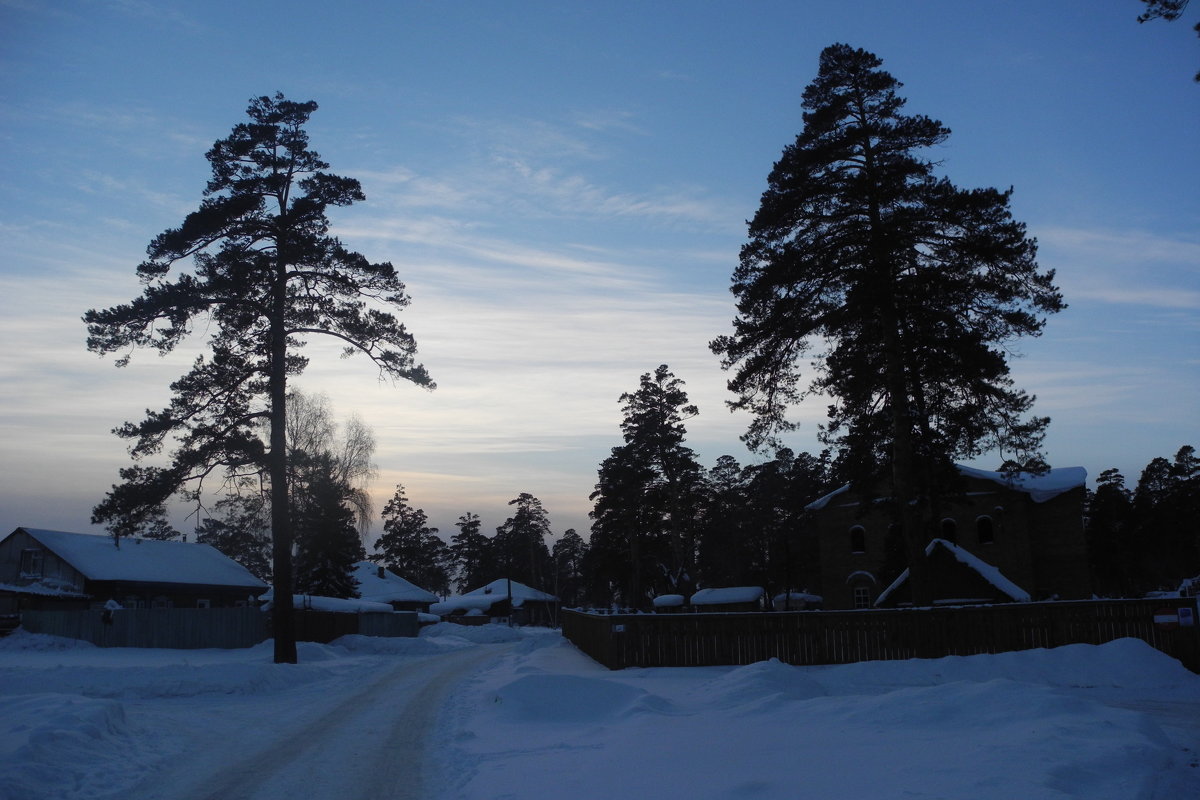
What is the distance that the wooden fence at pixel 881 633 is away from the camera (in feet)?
58.4

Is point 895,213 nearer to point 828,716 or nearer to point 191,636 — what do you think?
point 828,716

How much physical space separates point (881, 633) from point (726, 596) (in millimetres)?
48825

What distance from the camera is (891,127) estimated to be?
23609 mm

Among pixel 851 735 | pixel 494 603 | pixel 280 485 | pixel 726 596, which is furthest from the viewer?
pixel 494 603

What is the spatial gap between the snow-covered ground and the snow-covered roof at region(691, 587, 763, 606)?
48.3m

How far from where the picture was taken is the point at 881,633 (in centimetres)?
1916

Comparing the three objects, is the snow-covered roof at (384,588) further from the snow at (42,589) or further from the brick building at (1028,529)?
the brick building at (1028,529)

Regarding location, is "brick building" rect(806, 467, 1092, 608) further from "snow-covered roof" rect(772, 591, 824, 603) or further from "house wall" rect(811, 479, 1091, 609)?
"snow-covered roof" rect(772, 591, 824, 603)

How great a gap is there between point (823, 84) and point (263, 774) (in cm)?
2213

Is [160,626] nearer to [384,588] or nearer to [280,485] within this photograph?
[280,485]

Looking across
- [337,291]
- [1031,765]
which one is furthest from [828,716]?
[337,291]

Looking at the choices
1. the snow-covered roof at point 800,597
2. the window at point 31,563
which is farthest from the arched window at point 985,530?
the window at point 31,563

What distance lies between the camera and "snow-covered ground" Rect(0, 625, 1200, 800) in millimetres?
7359

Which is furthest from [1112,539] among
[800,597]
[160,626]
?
[160,626]
